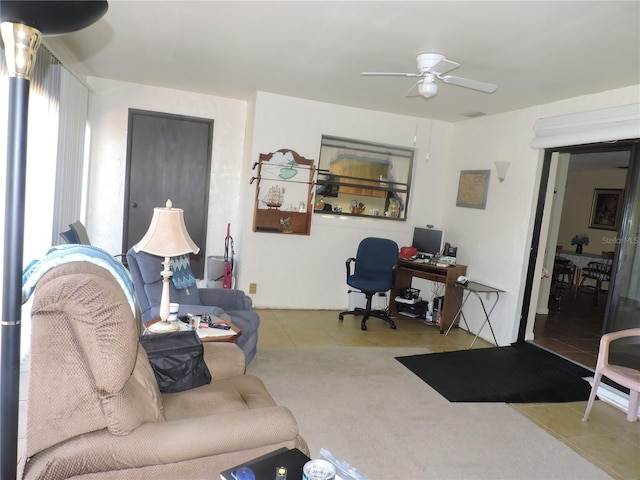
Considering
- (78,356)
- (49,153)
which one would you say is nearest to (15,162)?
(78,356)

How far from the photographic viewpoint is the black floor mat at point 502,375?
→ 3467 mm

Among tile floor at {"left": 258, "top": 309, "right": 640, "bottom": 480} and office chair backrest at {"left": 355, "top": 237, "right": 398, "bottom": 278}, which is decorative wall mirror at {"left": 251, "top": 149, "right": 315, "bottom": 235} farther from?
tile floor at {"left": 258, "top": 309, "right": 640, "bottom": 480}

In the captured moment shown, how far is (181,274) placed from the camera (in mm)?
3301

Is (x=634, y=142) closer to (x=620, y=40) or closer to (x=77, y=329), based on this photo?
(x=620, y=40)

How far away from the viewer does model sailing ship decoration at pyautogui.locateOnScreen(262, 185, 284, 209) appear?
517 centimetres

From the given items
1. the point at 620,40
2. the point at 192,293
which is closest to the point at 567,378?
the point at 620,40

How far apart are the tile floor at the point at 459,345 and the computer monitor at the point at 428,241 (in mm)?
868

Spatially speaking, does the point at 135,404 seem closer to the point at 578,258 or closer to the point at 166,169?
the point at 166,169

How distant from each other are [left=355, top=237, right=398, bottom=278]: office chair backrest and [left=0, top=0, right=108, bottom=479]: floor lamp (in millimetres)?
A: 4247

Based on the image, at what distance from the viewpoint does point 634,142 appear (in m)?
3.65

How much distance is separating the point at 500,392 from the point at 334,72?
10.0 ft

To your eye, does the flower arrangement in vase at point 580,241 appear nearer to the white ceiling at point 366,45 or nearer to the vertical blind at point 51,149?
the white ceiling at point 366,45

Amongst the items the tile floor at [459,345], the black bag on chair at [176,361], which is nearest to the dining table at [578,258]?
the tile floor at [459,345]

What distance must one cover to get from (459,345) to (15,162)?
438 cm
